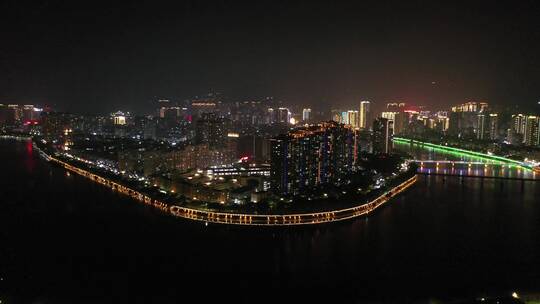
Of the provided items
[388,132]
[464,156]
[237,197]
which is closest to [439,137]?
[464,156]

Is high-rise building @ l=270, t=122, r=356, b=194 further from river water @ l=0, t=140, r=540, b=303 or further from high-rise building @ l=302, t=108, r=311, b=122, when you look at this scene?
high-rise building @ l=302, t=108, r=311, b=122

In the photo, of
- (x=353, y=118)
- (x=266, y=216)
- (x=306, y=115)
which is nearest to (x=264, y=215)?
(x=266, y=216)

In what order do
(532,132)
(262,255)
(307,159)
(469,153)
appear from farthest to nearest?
1. (532,132)
2. (469,153)
3. (307,159)
4. (262,255)

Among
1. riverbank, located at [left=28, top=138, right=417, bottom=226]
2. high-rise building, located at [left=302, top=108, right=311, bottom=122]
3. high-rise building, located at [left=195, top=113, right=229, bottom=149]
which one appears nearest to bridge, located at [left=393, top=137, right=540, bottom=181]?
riverbank, located at [left=28, top=138, right=417, bottom=226]

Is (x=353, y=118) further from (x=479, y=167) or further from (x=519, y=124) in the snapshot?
(x=479, y=167)

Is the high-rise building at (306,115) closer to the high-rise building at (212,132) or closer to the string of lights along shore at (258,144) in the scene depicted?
the string of lights along shore at (258,144)

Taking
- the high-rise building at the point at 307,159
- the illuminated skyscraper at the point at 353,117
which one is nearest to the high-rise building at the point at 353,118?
the illuminated skyscraper at the point at 353,117
